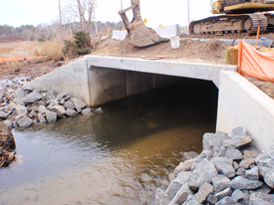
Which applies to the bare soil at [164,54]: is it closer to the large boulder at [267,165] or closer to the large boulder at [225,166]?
the large boulder at [225,166]

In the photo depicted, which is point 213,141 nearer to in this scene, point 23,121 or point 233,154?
point 233,154

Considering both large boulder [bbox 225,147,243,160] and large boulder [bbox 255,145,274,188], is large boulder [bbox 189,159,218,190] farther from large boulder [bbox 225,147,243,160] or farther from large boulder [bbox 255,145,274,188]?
large boulder [bbox 255,145,274,188]

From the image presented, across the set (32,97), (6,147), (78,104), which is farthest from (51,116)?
(6,147)

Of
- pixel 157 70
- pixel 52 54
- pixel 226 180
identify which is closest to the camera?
pixel 226 180

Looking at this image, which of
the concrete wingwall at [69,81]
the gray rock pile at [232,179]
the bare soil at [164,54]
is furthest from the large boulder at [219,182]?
the concrete wingwall at [69,81]

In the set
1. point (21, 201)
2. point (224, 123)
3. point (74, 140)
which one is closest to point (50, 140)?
point (74, 140)

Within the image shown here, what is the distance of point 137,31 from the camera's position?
35.2 ft

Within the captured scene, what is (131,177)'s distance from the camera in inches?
222

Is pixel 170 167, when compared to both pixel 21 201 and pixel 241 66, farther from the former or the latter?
pixel 21 201

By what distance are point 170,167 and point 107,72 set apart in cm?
718

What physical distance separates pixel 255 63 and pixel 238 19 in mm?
4889

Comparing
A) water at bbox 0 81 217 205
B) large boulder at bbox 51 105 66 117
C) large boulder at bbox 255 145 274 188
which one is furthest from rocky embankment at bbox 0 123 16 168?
large boulder at bbox 255 145 274 188

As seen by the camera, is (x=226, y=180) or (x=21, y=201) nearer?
(x=226, y=180)

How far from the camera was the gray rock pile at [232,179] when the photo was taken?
2.66 m
